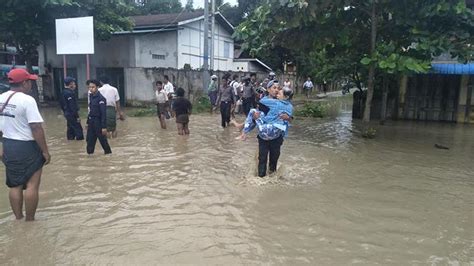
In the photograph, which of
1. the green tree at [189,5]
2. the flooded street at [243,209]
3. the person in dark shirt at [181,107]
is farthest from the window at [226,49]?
the flooded street at [243,209]

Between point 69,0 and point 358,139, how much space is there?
42.9 feet

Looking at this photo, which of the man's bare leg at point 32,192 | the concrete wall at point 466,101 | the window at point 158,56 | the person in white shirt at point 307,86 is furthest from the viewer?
the person in white shirt at point 307,86

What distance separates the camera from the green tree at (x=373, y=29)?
10086mm

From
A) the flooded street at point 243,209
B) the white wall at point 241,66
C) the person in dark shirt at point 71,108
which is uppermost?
the white wall at point 241,66

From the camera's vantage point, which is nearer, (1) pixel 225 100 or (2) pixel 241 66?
(1) pixel 225 100

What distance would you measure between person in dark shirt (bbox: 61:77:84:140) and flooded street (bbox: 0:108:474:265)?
468 millimetres

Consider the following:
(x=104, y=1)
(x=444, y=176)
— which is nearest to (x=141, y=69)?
(x=104, y=1)

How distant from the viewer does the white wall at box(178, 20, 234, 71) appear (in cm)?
2497

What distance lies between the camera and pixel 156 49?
24.1 meters

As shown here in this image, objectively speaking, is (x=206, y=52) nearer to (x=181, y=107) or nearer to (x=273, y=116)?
(x=181, y=107)

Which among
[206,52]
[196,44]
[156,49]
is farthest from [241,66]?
[206,52]

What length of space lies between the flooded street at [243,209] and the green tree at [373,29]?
2.43 meters

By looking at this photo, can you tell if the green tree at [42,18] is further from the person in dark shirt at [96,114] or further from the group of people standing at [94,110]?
the person in dark shirt at [96,114]

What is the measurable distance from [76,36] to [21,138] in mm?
10851
